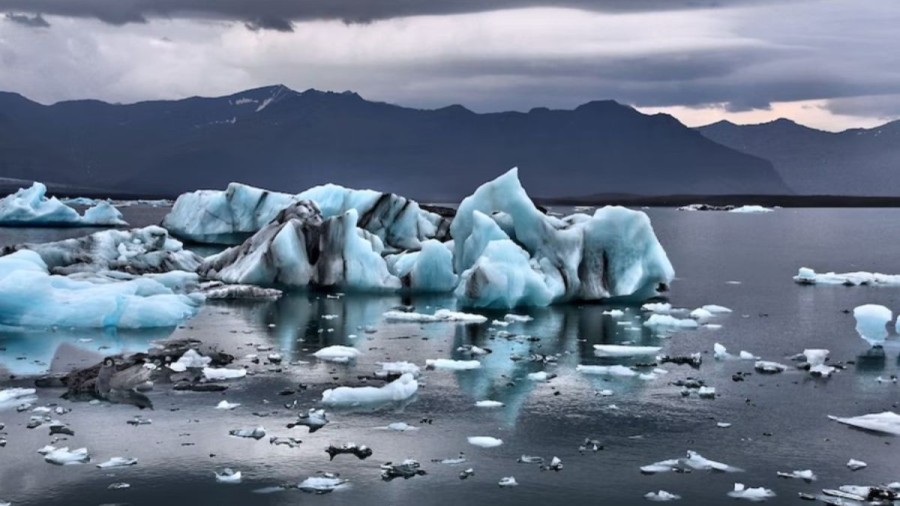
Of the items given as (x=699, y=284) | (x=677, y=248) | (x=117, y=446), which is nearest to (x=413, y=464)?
(x=117, y=446)

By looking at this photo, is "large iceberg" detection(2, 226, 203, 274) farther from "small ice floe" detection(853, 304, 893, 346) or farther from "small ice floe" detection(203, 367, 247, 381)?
"small ice floe" detection(853, 304, 893, 346)

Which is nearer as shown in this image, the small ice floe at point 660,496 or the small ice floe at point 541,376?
the small ice floe at point 660,496

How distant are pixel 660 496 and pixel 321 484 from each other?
3.88 meters

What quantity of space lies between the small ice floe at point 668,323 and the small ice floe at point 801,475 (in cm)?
1118

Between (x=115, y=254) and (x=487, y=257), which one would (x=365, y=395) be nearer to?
(x=487, y=257)

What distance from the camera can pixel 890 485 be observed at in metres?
12.2

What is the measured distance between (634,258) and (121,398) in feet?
52.8

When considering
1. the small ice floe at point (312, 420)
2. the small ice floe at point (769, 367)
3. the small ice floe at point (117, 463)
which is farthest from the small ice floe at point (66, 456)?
the small ice floe at point (769, 367)

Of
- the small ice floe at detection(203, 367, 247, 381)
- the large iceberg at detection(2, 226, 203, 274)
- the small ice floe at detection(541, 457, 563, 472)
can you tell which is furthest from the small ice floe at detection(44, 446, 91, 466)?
the large iceberg at detection(2, 226, 203, 274)

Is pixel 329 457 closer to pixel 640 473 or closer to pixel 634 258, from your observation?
pixel 640 473

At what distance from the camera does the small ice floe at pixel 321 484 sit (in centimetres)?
1170

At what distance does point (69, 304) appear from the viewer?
23.0 meters

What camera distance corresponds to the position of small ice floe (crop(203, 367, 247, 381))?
17.3 meters

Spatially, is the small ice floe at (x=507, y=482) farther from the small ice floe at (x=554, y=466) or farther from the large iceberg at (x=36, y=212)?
the large iceberg at (x=36, y=212)
